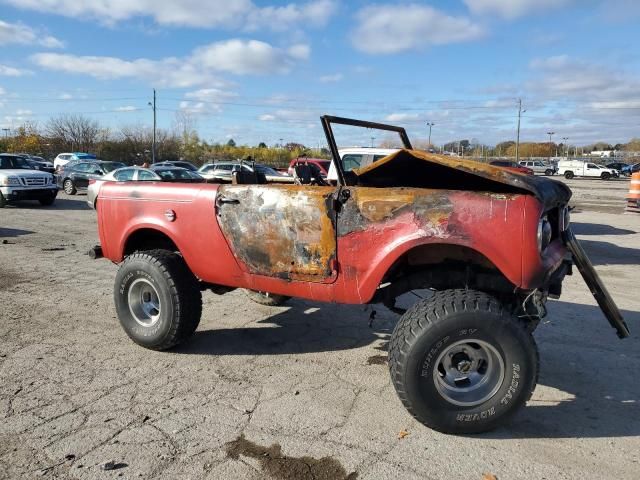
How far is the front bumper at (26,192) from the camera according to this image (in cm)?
1605

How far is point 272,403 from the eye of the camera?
354 centimetres

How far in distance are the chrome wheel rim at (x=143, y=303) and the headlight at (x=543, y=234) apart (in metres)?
3.11

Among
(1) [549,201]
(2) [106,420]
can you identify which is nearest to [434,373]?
(1) [549,201]

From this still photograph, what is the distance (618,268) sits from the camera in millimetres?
8234

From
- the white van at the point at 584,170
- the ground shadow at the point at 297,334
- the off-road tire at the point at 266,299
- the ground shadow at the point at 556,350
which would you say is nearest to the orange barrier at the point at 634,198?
the ground shadow at the point at 556,350

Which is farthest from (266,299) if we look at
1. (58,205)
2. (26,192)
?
(58,205)

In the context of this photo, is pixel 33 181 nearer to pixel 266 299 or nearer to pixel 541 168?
pixel 266 299

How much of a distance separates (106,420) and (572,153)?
13616cm

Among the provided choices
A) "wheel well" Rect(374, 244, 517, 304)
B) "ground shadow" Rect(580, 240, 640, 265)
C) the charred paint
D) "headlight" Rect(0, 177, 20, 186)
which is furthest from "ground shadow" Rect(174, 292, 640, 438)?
"headlight" Rect(0, 177, 20, 186)

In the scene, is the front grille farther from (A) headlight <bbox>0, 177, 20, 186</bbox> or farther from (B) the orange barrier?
(B) the orange barrier

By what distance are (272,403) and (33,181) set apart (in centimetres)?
1610

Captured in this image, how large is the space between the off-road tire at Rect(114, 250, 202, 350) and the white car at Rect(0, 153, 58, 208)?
1411cm

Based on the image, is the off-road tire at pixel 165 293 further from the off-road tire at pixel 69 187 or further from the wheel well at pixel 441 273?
the off-road tire at pixel 69 187

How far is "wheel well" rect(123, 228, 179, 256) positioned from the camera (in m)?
4.69
